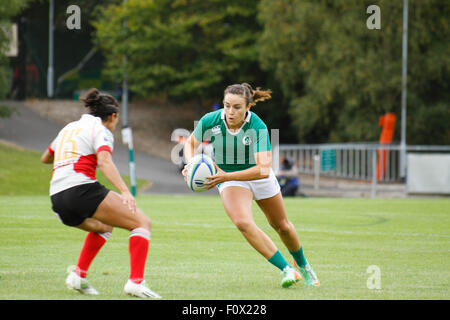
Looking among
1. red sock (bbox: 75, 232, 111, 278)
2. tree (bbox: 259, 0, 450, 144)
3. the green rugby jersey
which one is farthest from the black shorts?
tree (bbox: 259, 0, 450, 144)

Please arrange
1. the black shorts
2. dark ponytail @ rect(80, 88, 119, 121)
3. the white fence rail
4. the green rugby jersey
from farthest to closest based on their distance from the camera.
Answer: the white fence rail < the green rugby jersey < dark ponytail @ rect(80, 88, 119, 121) < the black shorts

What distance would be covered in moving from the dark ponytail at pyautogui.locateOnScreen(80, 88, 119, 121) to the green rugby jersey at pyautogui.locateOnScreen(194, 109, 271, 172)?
128cm

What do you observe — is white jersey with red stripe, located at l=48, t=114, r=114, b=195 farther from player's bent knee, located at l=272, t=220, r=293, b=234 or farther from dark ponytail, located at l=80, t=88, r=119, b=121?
player's bent knee, located at l=272, t=220, r=293, b=234

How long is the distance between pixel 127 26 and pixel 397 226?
2988 centimetres

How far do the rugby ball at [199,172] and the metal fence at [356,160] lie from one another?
2114 cm

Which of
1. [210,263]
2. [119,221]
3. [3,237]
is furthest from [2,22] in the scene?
[119,221]

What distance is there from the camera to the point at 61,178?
7.01 meters

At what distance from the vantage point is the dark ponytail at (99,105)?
7284 mm

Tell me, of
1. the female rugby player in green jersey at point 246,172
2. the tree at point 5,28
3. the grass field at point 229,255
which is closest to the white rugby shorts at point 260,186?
the female rugby player in green jersey at point 246,172

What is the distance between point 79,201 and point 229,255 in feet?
14.1

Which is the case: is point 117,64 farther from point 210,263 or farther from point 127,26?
point 210,263

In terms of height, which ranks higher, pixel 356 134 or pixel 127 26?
pixel 127 26

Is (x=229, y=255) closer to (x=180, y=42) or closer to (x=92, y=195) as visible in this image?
(x=92, y=195)

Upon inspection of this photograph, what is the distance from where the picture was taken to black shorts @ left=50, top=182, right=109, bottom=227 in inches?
272
